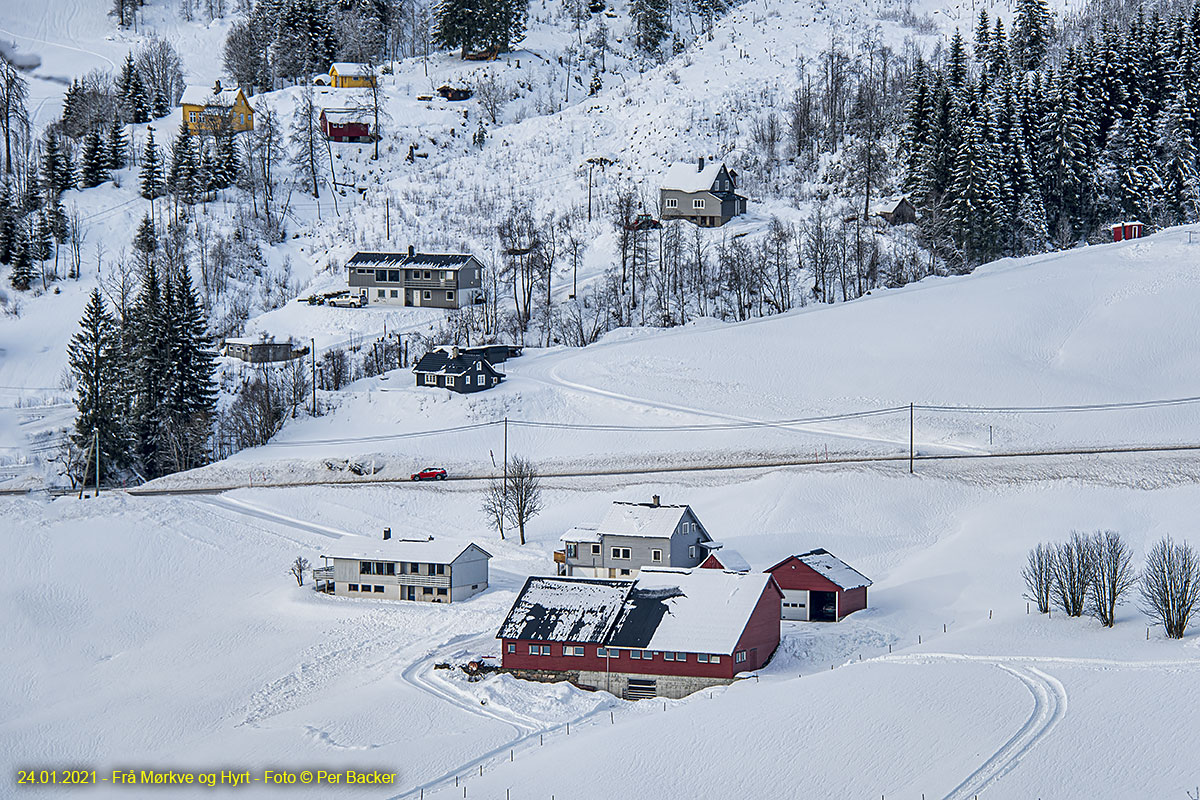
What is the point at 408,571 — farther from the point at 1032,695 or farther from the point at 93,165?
the point at 93,165

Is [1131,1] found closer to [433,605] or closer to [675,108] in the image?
[675,108]

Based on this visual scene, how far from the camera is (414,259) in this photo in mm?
90750

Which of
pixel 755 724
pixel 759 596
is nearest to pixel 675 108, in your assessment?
pixel 759 596

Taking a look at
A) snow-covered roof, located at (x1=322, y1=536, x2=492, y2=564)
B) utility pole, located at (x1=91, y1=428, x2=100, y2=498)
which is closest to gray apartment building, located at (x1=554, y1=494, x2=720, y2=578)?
snow-covered roof, located at (x1=322, y1=536, x2=492, y2=564)

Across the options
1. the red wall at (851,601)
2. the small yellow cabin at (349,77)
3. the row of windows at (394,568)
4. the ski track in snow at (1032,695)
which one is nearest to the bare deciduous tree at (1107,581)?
the ski track in snow at (1032,695)

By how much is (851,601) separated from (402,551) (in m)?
17.3

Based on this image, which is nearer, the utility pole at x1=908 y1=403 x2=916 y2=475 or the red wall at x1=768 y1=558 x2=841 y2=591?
the red wall at x1=768 y1=558 x2=841 y2=591

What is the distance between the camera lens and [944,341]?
75062mm

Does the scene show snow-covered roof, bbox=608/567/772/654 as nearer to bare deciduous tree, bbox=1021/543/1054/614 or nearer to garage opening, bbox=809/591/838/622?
garage opening, bbox=809/591/838/622

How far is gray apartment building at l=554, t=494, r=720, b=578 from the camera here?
55500 millimetres

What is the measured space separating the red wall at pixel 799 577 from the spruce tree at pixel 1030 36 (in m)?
60.0

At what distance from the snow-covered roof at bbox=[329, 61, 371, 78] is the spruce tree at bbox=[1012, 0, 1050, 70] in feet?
171

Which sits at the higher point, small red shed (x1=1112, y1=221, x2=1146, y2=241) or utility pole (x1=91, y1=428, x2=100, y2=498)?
small red shed (x1=1112, y1=221, x2=1146, y2=241)

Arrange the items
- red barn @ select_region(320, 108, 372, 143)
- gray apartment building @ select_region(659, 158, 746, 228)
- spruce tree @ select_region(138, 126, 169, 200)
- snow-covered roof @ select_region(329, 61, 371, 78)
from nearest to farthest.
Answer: gray apartment building @ select_region(659, 158, 746, 228) → spruce tree @ select_region(138, 126, 169, 200) → red barn @ select_region(320, 108, 372, 143) → snow-covered roof @ select_region(329, 61, 371, 78)
